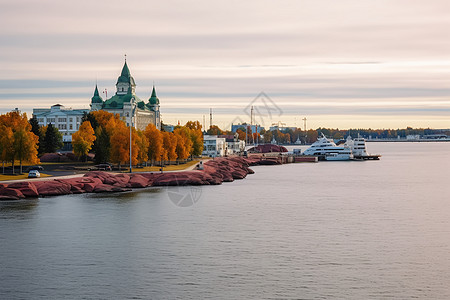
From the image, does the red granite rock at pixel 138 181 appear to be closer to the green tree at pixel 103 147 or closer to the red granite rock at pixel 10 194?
the green tree at pixel 103 147

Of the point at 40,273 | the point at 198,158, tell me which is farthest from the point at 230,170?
the point at 40,273

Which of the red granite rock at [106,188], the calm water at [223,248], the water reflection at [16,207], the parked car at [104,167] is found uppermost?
the parked car at [104,167]

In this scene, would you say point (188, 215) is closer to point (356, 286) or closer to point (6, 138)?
point (356, 286)

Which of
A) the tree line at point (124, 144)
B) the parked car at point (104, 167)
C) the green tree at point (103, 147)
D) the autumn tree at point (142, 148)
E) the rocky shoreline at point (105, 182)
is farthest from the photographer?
the green tree at point (103, 147)

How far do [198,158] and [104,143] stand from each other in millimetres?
57436

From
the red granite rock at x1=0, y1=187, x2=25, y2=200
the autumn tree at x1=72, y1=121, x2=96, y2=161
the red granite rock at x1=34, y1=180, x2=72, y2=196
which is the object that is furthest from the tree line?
the red granite rock at x1=0, y1=187, x2=25, y2=200

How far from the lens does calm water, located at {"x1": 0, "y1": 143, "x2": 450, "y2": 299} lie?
34.3 meters

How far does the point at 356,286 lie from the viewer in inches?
1368

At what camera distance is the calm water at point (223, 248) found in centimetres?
3434

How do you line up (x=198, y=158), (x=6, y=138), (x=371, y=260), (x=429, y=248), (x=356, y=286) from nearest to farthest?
(x=356, y=286)
(x=371, y=260)
(x=429, y=248)
(x=6, y=138)
(x=198, y=158)

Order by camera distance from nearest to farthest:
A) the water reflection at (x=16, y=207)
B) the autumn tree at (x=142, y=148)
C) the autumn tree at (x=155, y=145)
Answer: the water reflection at (x=16, y=207) < the autumn tree at (x=142, y=148) < the autumn tree at (x=155, y=145)

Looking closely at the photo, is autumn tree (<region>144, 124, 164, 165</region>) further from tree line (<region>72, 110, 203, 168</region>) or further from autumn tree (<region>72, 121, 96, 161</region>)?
autumn tree (<region>72, 121, 96, 161</region>)

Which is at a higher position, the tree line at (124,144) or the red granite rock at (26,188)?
the tree line at (124,144)

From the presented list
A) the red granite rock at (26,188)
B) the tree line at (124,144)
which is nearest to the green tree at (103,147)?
the tree line at (124,144)
